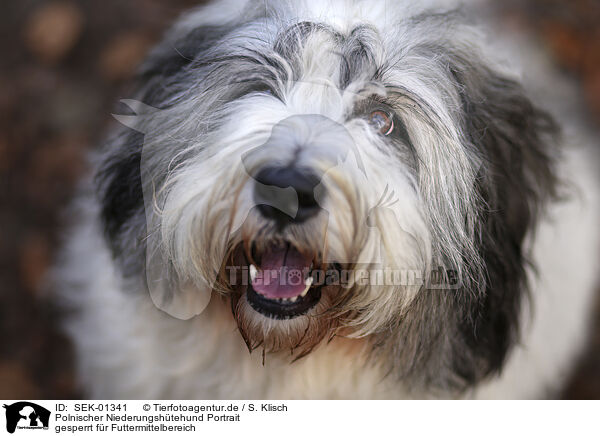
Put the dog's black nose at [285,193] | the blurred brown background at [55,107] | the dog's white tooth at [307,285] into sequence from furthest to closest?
the blurred brown background at [55,107] → the dog's white tooth at [307,285] → the dog's black nose at [285,193]

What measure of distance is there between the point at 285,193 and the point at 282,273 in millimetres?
180

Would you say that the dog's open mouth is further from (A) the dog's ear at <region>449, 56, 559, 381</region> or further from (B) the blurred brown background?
(B) the blurred brown background

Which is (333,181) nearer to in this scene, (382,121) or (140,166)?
(382,121)

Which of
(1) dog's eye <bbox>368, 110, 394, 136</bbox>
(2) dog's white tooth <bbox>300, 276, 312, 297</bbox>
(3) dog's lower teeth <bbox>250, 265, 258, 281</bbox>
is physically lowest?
(2) dog's white tooth <bbox>300, 276, 312, 297</bbox>

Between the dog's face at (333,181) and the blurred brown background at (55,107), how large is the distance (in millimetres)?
317

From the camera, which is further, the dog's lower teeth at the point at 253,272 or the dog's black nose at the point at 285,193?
the dog's lower teeth at the point at 253,272
